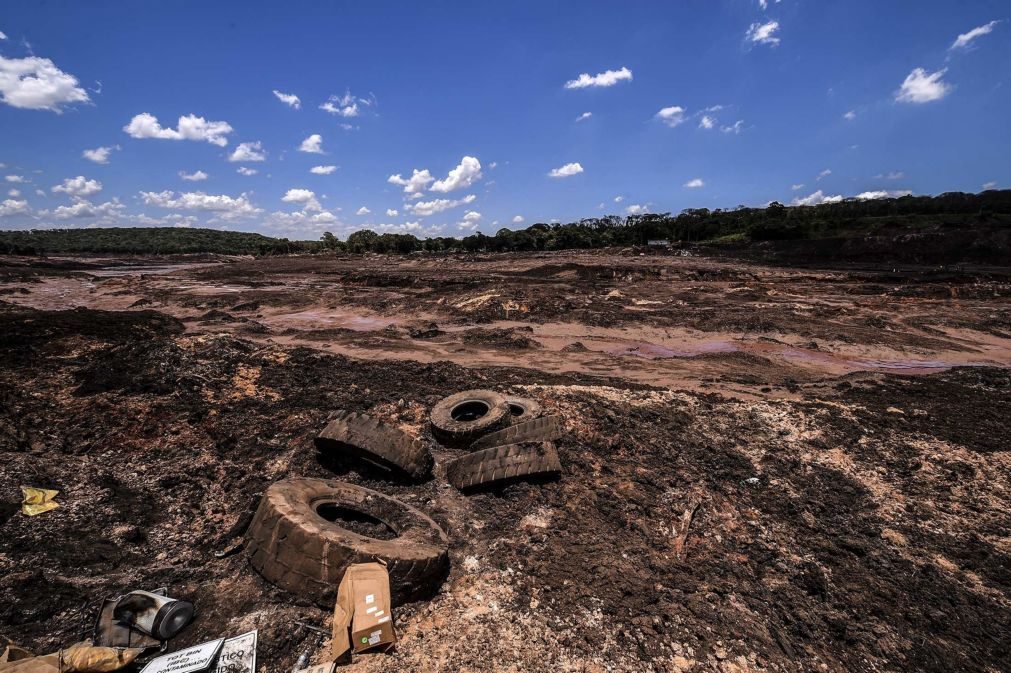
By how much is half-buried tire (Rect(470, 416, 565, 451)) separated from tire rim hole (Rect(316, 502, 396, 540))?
7.30 ft

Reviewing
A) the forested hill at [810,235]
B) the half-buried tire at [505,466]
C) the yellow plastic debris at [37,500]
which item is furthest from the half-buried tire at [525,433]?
the forested hill at [810,235]

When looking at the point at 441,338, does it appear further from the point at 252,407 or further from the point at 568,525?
the point at 568,525

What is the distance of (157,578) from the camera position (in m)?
4.36

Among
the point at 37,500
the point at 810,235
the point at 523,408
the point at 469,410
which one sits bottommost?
the point at 469,410

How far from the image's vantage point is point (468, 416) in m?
8.52

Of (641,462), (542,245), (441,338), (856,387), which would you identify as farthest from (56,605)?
Result: (542,245)

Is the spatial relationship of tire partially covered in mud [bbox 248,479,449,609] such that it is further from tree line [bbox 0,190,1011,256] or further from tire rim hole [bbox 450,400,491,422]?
tree line [bbox 0,190,1011,256]

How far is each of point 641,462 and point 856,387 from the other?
752cm

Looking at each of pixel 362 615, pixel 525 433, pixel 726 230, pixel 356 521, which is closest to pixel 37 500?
pixel 356 521

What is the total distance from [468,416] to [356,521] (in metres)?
3.43

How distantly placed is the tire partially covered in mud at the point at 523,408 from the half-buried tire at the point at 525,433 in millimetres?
512

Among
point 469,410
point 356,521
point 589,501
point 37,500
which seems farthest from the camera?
point 469,410

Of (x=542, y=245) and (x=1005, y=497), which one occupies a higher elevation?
(x=542, y=245)

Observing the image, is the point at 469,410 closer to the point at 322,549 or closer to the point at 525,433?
the point at 525,433
